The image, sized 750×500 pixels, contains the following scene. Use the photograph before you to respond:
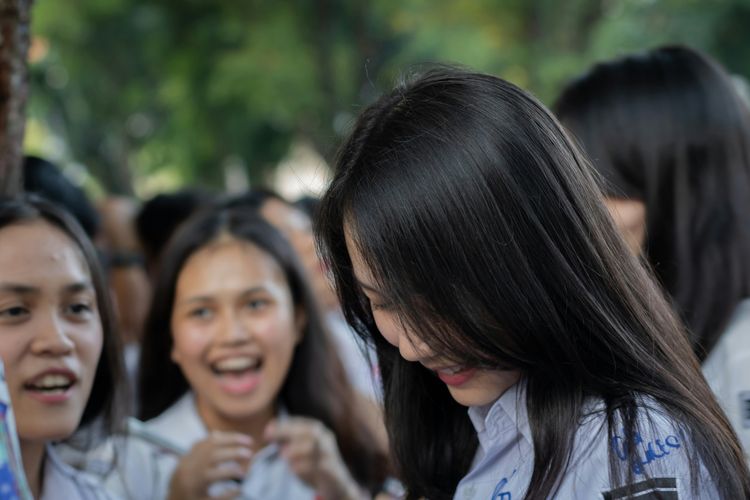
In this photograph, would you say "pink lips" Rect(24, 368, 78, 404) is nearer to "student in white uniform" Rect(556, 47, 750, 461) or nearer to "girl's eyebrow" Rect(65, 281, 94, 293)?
"girl's eyebrow" Rect(65, 281, 94, 293)

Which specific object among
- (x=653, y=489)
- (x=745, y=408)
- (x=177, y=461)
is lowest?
(x=653, y=489)

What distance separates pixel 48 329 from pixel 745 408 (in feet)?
4.44

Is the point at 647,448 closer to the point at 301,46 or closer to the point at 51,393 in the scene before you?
the point at 51,393

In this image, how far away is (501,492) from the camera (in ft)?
4.54

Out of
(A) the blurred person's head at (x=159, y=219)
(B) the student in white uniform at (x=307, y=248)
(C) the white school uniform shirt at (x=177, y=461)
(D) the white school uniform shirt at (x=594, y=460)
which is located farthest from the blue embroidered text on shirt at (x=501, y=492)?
(A) the blurred person's head at (x=159, y=219)

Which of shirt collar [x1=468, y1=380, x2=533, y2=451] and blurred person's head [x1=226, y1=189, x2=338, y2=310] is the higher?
blurred person's head [x1=226, y1=189, x2=338, y2=310]

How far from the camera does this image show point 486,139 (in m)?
1.30

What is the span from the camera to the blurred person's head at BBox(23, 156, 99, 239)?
304 cm

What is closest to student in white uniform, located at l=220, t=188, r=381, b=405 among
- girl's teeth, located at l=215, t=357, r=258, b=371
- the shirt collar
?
girl's teeth, located at l=215, t=357, r=258, b=371

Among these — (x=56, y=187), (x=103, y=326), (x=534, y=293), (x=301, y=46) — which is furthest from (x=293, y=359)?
(x=301, y=46)

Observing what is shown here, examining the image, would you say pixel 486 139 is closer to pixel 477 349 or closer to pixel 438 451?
pixel 477 349

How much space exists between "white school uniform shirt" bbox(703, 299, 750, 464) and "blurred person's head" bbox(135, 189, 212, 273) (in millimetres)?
2833

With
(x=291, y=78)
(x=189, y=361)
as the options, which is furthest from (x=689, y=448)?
(x=291, y=78)

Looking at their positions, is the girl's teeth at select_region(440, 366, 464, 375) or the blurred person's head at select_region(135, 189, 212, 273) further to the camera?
the blurred person's head at select_region(135, 189, 212, 273)
